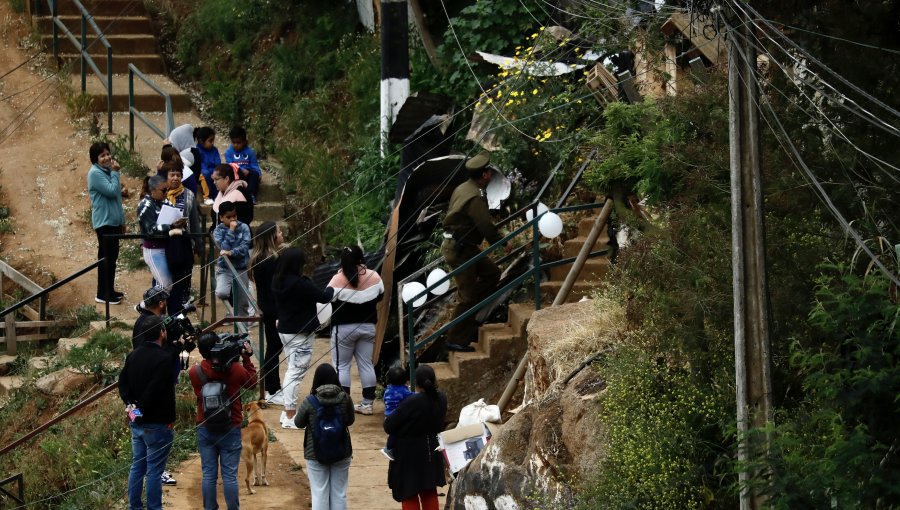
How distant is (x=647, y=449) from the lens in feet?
31.3

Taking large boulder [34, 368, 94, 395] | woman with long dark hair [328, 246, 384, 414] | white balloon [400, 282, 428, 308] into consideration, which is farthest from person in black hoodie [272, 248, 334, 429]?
large boulder [34, 368, 94, 395]

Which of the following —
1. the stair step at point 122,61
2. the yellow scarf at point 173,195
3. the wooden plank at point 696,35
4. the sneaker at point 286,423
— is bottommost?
the sneaker at point 286,423

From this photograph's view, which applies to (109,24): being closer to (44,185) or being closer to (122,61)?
(122,61)

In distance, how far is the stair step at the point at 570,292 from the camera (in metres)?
13.5

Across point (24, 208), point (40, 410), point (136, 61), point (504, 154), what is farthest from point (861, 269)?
point (136, 61)

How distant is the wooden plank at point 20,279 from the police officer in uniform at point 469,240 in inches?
226

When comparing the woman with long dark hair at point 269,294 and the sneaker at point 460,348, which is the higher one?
the woman with long dark hair at point 269,294

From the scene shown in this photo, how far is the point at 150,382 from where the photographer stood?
421 inches

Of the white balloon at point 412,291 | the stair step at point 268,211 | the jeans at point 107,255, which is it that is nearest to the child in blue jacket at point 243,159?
the jeans at point 107,255

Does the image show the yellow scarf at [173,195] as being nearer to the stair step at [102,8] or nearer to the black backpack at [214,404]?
the black backpack at [214,404]

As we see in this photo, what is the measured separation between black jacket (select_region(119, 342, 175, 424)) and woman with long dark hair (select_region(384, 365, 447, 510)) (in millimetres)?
1649

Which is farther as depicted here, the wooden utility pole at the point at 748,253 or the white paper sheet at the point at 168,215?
the white paper sheet at the point at 168,215

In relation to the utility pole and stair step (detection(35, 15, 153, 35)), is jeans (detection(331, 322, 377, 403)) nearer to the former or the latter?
the utility pole

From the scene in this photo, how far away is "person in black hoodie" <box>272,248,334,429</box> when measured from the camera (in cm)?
1269
